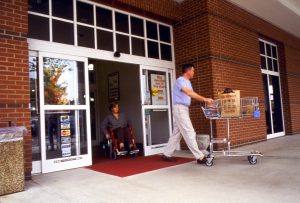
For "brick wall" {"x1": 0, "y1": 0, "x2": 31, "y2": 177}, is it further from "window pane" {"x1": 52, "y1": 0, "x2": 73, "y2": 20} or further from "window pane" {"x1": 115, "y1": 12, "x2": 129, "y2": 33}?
"window pane" {"x1": 115, "y1": 12, "x2": 129, "y2": 33}

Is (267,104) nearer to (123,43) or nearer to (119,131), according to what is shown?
(119,131)

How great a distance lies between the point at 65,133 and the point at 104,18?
2516 millimetres

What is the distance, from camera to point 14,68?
170 inches

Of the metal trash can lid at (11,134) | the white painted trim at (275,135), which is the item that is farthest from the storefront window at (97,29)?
the white painted trim at (275,135)

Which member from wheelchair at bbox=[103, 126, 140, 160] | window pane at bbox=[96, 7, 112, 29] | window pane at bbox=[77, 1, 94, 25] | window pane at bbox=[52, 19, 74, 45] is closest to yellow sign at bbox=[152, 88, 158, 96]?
wheelchair at bbox=[103, 126, 140, 160]

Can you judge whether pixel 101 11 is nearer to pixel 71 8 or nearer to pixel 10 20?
pixel 71 8

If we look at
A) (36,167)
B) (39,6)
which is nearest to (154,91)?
(39,6)

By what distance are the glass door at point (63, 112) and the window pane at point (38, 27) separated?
0.31 m

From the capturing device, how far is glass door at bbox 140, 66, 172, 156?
6699mm

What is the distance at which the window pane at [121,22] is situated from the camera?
629 cm

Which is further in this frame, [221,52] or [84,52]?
[221,52]

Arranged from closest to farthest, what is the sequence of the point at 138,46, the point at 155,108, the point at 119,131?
1. the point at 119,131
2. the point at 138,46
3. the point at 155,108

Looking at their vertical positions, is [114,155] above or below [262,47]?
below

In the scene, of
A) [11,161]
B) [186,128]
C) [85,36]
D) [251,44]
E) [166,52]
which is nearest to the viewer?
[11,161]
